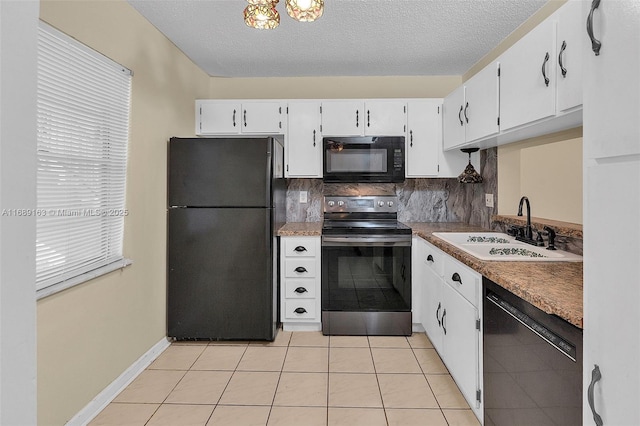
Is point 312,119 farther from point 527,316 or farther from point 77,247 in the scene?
point 527,316

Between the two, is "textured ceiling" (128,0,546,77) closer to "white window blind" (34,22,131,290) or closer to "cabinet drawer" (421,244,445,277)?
"white window blind" (34,22,131,290)

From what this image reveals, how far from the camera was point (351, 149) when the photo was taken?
3.12 m

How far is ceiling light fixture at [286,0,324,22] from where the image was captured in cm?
143

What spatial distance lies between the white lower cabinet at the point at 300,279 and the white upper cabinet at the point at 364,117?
107 cm

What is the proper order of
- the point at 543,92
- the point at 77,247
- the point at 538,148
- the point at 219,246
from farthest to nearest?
the point at 219,246 < the point at 538,148 < the point at 77,247 < the point at 543,92

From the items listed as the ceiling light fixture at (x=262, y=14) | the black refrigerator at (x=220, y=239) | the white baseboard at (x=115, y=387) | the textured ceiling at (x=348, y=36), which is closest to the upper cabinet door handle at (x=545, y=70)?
the textured ceiling at (x=348, y=36)

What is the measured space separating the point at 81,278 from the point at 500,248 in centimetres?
243

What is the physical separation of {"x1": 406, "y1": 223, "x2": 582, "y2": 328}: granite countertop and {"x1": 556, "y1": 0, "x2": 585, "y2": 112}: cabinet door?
27.7 inches

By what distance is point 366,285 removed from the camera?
114 inches

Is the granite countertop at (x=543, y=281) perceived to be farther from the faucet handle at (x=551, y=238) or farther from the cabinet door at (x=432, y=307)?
the cabinet door at (x=432, y=307)

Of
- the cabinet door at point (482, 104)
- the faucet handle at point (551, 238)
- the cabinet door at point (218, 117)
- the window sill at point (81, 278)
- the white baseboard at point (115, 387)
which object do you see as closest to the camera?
the window sill at point (81, 278)

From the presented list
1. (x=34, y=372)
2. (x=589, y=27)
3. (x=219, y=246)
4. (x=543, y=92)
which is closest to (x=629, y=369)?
(x=589, y=27)

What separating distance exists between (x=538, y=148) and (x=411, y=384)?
178 centimetres

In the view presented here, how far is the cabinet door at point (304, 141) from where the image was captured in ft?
10.5
